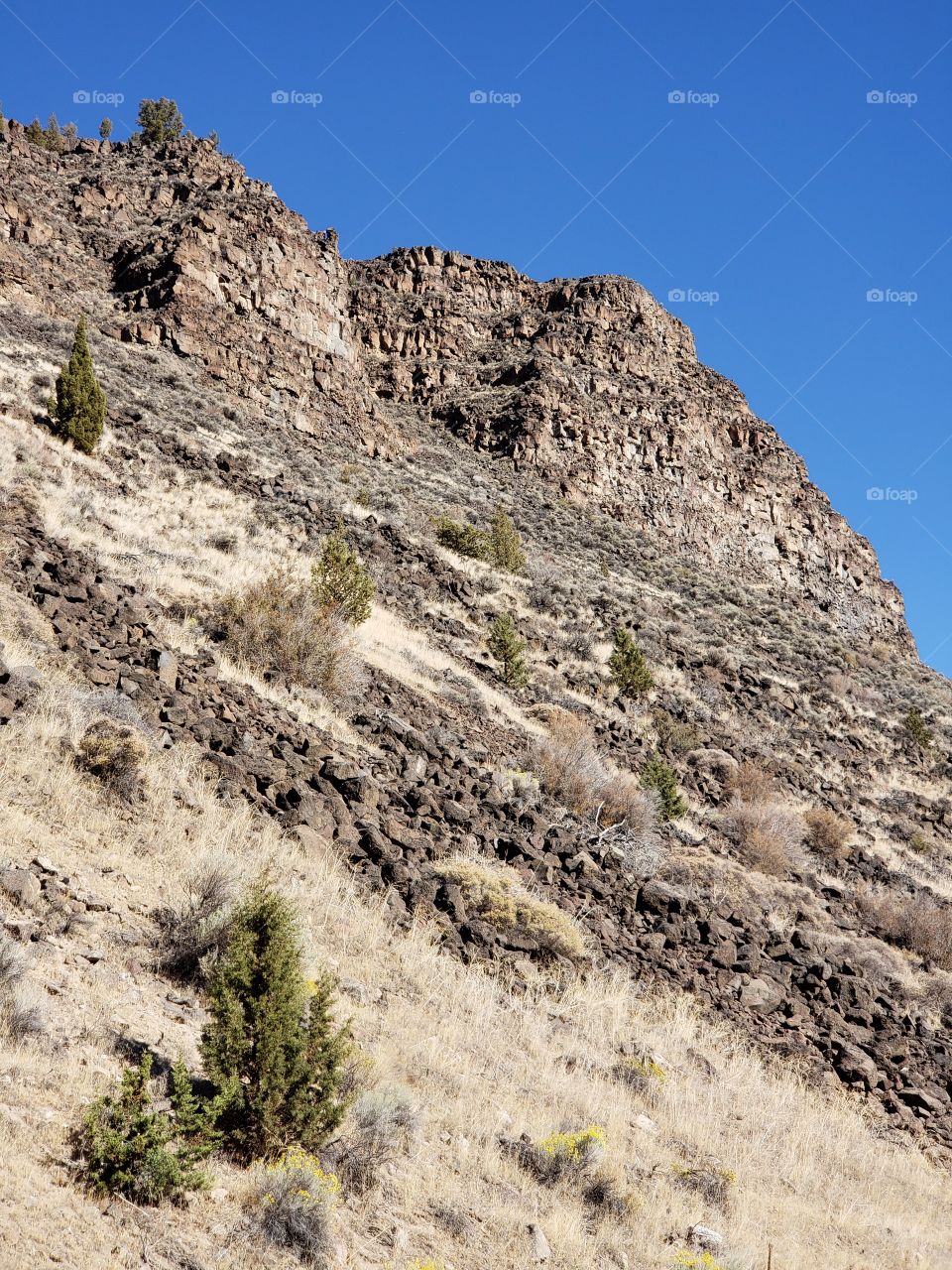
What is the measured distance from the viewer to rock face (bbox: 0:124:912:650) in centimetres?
4603

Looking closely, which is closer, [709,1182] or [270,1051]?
[270,1051]

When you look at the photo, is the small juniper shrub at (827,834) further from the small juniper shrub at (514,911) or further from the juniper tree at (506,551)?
the juniper tree at (506,551)

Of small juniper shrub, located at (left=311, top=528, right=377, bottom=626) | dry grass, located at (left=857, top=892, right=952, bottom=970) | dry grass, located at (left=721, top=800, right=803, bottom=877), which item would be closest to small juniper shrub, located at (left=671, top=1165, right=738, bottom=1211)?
dry grass, located at (left=857, top=892, right=952, bottom=970)

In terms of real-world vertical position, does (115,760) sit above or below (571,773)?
below

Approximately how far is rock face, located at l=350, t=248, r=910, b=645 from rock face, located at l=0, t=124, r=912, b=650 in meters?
0.19

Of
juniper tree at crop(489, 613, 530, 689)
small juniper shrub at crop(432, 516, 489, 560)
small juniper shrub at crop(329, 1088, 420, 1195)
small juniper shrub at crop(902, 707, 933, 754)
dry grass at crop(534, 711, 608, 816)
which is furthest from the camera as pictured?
small juniper shrub at crop(432, 516, 489, 560)

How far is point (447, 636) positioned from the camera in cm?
2309

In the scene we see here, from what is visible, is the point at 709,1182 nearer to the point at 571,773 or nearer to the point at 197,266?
the point at 571,773

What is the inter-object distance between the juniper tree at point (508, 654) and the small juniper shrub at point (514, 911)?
12.5 metres

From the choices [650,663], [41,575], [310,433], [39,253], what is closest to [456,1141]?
[41,575]

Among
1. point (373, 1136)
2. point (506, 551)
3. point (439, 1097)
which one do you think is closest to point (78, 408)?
point (506, 551)

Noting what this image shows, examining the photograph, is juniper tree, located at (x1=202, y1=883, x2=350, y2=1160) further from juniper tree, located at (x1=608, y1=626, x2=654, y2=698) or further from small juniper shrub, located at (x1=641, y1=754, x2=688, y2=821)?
juniper tree, located at (x1=608, y1=626, x2=654, y2=698)

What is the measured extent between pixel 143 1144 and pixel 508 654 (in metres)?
18.8

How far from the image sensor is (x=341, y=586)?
57.4ft
